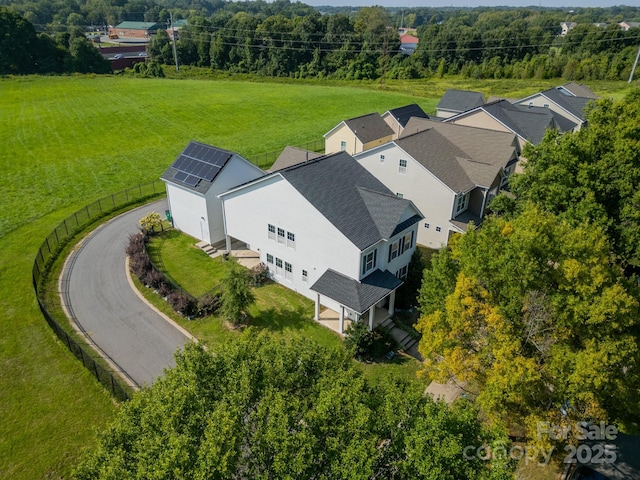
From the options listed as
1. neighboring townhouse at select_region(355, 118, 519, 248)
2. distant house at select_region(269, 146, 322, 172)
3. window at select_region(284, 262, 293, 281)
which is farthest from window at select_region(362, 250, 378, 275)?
distant house at select_region(269, 146, 322, 172)

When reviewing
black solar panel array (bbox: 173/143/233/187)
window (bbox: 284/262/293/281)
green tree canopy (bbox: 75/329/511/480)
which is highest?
green tree canopy (bbox: 75/329/511/480)

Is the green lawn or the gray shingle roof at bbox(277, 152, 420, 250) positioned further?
the gray shingle roof at bbox(277, 152, 420, 250)

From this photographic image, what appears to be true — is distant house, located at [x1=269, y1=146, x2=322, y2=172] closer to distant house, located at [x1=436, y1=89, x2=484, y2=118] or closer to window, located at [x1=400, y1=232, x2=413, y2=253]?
window, located at [x1=400, y1=232, x2=413, y2=253]

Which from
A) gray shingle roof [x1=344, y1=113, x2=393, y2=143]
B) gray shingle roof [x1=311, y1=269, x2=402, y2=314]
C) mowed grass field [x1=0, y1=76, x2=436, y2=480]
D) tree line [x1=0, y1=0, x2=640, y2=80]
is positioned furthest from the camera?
tree line [x1=0, y1=0, x2=640, y2=80]

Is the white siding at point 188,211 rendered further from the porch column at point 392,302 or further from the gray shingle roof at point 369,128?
the gray shingle roof at point 369,128

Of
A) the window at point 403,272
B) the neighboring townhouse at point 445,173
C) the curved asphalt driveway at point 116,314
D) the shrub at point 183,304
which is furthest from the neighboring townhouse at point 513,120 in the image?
the curved asphalt driveway at point 116,314

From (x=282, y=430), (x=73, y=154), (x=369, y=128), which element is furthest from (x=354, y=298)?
(x=73, y=154)

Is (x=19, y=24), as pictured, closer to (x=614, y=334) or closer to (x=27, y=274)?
(x=27, y=274)

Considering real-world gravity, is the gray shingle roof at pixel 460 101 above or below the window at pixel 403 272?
above
